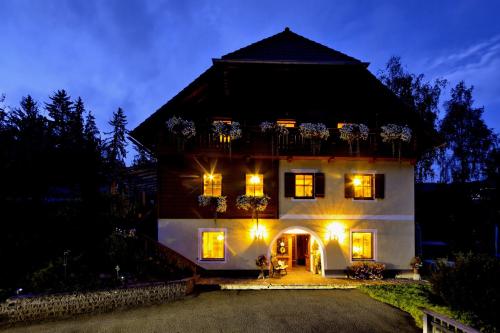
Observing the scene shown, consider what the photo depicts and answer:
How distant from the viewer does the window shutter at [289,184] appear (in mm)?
15383

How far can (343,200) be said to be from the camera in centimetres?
1556

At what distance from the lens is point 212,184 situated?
15500mm

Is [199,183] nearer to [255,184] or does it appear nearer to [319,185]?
[255,184]

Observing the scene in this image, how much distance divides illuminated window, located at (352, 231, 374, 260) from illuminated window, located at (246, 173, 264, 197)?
5007 millimetres

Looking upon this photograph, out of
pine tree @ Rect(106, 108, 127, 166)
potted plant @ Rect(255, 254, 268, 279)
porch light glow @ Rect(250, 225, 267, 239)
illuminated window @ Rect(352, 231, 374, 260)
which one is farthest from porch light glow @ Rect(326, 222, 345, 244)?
pine tree @ Rect(106, 108, 127, 166)

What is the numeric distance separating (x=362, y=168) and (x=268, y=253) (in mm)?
6075

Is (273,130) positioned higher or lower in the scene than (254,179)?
higher

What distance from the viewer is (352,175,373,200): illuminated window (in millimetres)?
15702

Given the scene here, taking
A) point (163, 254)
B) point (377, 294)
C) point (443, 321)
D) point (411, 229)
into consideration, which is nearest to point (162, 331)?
point (163, 254)

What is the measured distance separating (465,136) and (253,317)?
25576 mm

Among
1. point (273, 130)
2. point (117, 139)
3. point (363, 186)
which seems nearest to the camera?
A: point (273, 130)

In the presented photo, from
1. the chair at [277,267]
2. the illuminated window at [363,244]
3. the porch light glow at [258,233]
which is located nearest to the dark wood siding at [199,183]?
the porch light glow at [258,233]

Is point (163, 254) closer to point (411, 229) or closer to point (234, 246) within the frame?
point (234, 246)

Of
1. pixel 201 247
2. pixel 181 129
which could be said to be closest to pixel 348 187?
pixel 201 247
